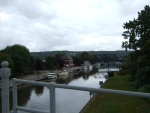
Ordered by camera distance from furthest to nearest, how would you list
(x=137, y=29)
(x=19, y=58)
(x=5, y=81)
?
(x=19, y=58) → (x=137, y=29) → (x=5, y=81)

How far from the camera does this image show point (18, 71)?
A: 67938 millimetres

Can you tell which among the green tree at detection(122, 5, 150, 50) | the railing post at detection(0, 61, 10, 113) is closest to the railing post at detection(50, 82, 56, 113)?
the railing post at detection(0, 61, 10, 113)

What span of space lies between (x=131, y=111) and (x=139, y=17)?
113 ft

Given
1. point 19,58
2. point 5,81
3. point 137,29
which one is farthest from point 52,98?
point 19,58

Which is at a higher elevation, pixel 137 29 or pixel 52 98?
pixel 137 29

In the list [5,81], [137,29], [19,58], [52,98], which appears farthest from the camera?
[19,58]

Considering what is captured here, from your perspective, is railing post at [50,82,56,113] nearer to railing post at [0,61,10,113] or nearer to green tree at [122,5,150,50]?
railing post at [0,61,10,113]

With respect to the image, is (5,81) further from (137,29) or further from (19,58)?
(19,58)

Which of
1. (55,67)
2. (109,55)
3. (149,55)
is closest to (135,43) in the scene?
(149,55)

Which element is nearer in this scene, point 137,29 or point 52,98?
point 52,98

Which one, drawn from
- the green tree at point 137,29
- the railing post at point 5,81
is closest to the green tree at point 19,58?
Answer: the green tree at point 137,29

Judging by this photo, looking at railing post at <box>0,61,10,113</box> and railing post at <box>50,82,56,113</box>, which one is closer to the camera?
railing post at <box>50,82,56,113</box>

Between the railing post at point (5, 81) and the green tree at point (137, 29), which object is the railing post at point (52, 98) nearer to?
the railing post at point (5, 81)

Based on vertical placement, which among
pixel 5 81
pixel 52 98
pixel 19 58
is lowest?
pixel 52 98
